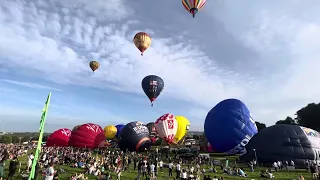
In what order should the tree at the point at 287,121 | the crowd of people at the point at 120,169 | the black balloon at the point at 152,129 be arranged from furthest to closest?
the tree at the point at 287,121 → the black balloon at the point at 152,129 → the crowd of people at the point at 120,169

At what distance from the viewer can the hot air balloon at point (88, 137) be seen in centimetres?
3931

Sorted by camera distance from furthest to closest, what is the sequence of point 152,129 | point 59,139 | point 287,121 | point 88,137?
1. point 287,121
2. point 152,129
3. point 59,139
4. point 88,137

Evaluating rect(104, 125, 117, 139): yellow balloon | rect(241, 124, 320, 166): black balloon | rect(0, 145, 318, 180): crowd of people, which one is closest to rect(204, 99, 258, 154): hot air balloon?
rect(241, 124, 320, 166): black balloon

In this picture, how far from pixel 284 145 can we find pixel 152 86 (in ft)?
63.6

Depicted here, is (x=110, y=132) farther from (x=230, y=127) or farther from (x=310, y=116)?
(x=310, y=116)

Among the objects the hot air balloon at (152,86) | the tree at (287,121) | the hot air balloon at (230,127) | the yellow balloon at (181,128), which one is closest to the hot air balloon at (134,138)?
the hot air balloon at (152,86)

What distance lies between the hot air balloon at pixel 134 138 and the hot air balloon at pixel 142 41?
963 centimetres

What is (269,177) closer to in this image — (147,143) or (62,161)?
(62,161)

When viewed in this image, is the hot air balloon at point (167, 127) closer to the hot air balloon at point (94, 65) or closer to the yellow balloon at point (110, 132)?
the hot air balloon at point (94, 65)

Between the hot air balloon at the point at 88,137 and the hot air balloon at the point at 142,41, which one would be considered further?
the hot air balloon at the point at 88,137

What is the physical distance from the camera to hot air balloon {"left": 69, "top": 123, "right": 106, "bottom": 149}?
39.3m

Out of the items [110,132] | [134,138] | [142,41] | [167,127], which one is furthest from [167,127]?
[110,132]

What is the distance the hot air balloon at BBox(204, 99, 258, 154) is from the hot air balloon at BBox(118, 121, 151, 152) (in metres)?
8.44

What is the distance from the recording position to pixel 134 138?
34719mm
